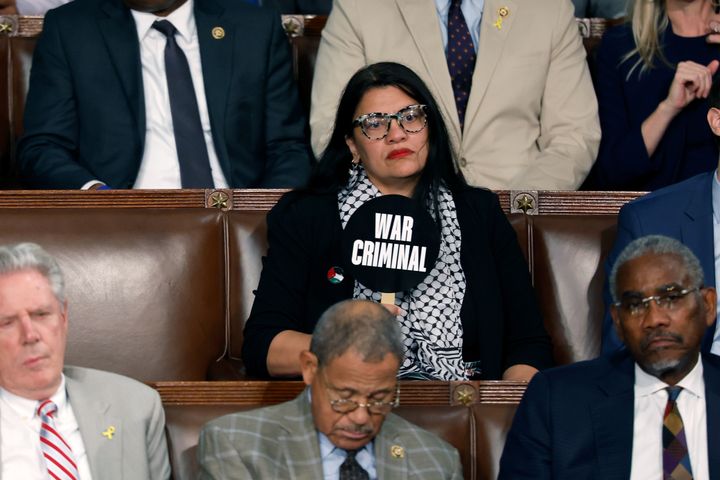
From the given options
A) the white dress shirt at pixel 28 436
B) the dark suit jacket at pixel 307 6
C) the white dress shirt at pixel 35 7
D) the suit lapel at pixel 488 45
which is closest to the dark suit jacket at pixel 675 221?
the suit lapel at pixel 488 45

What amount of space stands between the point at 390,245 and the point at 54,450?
2.19ft

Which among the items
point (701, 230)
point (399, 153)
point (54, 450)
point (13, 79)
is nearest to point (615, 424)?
point (701, 230)

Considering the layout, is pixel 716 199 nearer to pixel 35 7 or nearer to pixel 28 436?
pixel 28 436

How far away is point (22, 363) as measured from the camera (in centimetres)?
186

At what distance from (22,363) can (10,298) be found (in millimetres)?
87

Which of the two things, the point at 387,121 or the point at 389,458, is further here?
the point at 387,121

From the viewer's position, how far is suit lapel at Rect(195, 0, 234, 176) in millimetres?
2842

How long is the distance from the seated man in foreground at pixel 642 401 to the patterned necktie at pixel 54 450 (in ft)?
1.93

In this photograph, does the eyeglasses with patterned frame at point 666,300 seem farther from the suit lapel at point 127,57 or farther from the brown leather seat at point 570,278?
the suit lapel at point 127,57

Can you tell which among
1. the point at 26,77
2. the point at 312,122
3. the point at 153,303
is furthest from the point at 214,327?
the point at 26,77

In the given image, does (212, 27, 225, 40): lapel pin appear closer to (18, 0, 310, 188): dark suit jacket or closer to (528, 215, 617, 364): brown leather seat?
(18, 0, 310, 188): dark suit jacket

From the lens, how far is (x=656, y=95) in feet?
9.39

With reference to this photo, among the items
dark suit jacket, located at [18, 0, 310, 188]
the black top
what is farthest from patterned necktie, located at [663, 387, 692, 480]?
dark suit jacket, located at [18, 0, 310, 188]

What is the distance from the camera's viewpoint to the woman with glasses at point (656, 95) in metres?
2.80
